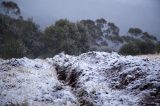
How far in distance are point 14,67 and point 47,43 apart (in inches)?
1331

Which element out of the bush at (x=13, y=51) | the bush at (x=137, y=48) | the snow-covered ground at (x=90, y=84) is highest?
the bush at (x=137, y=48)

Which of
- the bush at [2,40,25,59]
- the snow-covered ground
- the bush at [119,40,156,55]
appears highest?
the bush at [119,40,156,55]

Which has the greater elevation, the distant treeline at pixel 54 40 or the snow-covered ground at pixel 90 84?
the distant treeline at pixel 54 40

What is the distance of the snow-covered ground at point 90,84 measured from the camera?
37.4ft

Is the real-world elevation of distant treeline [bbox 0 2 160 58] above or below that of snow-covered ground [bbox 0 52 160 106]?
above

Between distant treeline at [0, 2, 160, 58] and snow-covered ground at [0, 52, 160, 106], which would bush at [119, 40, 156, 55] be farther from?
snow-covered ground at [0, 52, 160, 106]

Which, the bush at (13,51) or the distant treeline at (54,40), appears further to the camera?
the distant treeline at (54,40)

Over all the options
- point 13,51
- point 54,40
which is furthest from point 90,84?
point 54,40

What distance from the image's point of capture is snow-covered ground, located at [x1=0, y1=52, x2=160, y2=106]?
1141 centimetres

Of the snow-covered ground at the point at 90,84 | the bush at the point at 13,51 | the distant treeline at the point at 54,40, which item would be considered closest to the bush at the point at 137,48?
the distant treeline at the point at 54,40

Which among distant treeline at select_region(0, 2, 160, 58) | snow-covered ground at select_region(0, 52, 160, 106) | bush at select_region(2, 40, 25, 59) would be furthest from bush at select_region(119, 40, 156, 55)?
snow-covered ground at select_region(0, 52, 160, 106)

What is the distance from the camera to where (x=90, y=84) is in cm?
1365

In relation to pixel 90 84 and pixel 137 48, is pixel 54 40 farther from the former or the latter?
pixel 90 84

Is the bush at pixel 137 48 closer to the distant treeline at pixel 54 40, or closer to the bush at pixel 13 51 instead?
the distant treeline at pixel 54 40
